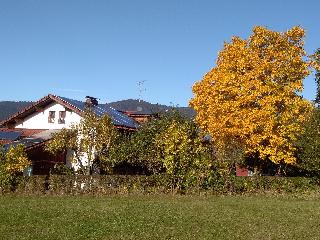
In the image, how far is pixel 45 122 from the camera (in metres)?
47.9

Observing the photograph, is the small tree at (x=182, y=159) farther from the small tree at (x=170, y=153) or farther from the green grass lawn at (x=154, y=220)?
the green grass lawn at (x=154, y=220)

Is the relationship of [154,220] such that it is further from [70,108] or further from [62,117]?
[62,117]

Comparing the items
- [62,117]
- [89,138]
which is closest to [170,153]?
[89,138]

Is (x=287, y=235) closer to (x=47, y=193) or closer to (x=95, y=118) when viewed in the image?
(x=47, y=193)

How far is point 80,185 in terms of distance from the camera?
31516 millimetres

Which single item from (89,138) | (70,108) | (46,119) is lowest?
(89,138)

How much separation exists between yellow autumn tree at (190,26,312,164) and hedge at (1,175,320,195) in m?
2.39

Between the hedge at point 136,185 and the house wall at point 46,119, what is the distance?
49.3 feet

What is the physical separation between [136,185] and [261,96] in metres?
13.9

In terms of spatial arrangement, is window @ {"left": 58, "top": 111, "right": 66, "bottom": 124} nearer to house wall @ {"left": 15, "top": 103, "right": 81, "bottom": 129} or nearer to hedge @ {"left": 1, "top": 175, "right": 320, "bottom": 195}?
house wall @ {"left": 15, "top": 103, "right": 81, "bottom": 129}

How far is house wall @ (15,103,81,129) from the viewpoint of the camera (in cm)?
4606

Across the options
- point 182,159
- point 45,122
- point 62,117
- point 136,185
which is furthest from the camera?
point 45,122

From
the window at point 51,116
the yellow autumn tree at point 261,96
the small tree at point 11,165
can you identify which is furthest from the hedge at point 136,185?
the window at point 51,116

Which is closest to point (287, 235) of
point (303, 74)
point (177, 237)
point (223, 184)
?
point (177, 237)
